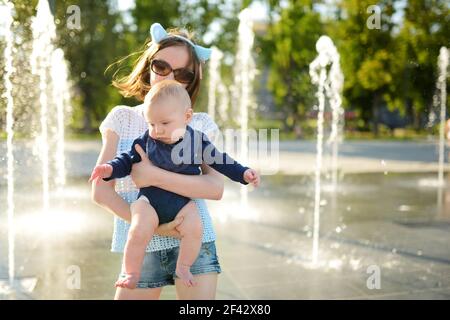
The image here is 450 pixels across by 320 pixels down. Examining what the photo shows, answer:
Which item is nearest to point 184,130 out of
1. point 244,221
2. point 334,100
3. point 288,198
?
point 244,221

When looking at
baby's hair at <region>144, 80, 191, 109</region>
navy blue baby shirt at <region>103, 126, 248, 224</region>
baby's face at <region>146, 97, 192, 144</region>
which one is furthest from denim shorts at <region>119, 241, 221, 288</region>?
baby's hair at <region>144, 80, 191, 109</region>

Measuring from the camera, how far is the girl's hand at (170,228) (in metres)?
1.89

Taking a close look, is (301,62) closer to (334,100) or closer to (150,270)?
(334,100)

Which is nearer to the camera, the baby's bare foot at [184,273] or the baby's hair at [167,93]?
the baby's hair at [167,93]

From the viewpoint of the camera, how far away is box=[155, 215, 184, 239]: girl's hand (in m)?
1.89

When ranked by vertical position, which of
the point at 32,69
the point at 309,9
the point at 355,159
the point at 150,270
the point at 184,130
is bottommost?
the point at 355,159

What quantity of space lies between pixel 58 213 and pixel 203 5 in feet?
108

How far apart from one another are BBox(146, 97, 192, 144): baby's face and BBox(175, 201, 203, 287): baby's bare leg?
0.84ft

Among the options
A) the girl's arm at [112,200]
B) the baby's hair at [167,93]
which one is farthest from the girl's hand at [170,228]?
the baby's hair at [167,93]

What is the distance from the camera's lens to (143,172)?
1.86m

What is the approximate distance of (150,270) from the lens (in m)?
2.11

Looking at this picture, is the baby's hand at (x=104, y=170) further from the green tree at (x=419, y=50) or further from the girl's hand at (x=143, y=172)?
the green tree at (x=419, y=50)
